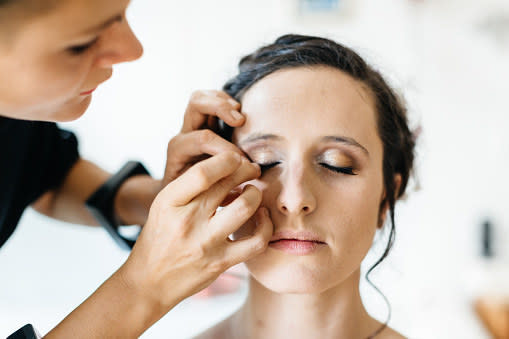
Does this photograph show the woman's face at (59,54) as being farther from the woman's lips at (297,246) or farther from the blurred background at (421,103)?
the blurred background at (421,103)

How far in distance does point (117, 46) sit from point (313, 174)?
39 cm

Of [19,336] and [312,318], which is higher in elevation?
[19,336]

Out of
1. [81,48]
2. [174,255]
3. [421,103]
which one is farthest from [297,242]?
[421,103]

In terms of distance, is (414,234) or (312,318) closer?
(312,318)

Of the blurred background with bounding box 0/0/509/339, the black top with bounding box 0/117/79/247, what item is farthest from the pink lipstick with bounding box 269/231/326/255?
the blurred background with bounding box 0/0/509/339

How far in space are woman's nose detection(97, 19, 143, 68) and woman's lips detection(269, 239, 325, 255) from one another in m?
0.39

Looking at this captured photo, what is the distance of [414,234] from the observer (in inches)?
88.5

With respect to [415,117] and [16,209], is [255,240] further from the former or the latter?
[415,117]

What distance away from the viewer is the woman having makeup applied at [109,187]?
548mm

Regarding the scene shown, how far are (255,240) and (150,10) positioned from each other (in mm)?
1168

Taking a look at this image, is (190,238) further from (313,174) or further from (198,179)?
(313,174)

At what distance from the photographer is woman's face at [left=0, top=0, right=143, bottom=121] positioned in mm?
538

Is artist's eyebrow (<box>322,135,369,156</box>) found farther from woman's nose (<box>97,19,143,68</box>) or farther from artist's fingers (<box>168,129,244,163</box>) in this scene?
woman's nose (<box>97,19,143,68</box>)

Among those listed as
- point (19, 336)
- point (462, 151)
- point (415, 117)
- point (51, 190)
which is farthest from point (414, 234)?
point (19, 336)
